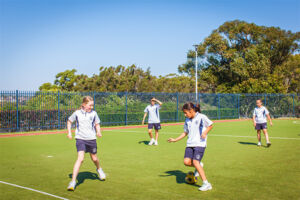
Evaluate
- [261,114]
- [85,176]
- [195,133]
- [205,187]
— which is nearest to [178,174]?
[205,187]

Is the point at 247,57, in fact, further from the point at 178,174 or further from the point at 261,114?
the point at 178,174

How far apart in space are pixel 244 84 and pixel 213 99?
23.3 feet

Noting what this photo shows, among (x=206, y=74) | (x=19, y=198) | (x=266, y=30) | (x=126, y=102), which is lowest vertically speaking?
(x=19, y=198)

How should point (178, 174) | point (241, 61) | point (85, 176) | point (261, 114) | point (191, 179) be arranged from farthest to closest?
point (241, 61), point (261, 114), point (178, 174), point (85, 176), point (191, 179)

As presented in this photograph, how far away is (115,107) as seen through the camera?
25.7 m

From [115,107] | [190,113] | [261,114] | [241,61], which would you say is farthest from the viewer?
[241,61]

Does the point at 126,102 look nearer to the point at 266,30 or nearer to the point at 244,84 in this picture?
the point at 244,84

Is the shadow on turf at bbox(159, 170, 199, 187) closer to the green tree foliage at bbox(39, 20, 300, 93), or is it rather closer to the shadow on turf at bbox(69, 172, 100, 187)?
the shadow on turf at bbox(69, 172, 100, 187)

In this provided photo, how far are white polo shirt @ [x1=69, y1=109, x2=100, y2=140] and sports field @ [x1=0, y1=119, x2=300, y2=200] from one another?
3.27 ft

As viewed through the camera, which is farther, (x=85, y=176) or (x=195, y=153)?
(x=85, y=176)

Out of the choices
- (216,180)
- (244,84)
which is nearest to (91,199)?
(216,180)

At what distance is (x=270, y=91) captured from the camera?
3784 centimetres

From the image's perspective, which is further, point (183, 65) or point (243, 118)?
point (183, 65)

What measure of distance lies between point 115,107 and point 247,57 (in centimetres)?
1963
